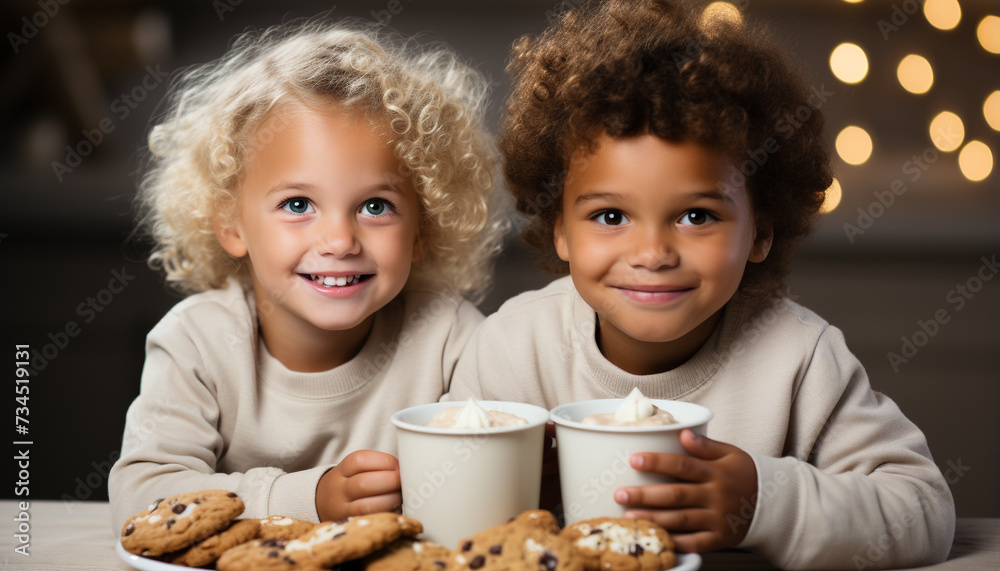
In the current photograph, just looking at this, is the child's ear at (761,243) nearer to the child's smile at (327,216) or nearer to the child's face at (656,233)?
the child's face at (656,233)

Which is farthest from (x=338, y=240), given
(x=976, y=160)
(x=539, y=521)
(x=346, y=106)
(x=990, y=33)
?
(x=990, y=33)

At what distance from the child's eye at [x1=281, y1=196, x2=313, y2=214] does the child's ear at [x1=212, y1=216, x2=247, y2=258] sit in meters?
0.20

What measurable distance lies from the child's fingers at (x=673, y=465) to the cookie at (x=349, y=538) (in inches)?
9.1

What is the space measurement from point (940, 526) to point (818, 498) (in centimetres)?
18

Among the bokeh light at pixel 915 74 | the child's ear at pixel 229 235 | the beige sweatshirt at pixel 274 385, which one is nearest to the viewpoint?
the beige sweatshirt at pixel 274 385

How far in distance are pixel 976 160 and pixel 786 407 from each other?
2.09m

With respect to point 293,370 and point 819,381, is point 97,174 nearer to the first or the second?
point 293,370

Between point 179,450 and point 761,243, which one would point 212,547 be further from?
point 761,243

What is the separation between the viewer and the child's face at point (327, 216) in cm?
120

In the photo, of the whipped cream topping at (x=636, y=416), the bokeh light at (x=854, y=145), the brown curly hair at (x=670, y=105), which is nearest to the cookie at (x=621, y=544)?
the whipped cream topping at (x=636, y=416)

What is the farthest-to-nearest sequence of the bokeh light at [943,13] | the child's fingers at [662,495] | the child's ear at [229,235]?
the bokeh light at [943,13]
the child's ear at [229,235]
the child's fingers at [662,495]

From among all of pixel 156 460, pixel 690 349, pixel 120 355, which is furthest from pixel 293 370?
pixel 120 355

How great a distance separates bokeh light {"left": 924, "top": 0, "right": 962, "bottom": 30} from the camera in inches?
108

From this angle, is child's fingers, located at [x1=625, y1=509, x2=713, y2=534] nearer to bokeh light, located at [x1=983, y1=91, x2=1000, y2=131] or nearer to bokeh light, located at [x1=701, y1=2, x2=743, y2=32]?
bokeh light, located at [x1=701, y1=2, x2=743, y2=32]
